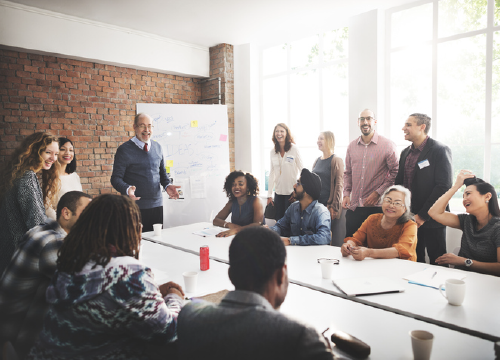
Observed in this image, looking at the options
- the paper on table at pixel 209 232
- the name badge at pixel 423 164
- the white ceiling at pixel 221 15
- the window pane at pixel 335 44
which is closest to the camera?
the paper on table at pixel 209 232

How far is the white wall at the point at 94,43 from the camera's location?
419 cm

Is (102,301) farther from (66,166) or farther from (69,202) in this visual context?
(66,166)

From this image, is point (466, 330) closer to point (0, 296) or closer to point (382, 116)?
point (0, 296)

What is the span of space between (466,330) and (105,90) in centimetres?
508

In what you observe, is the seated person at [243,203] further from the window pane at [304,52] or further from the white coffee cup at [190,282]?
the window pane at [304,52]

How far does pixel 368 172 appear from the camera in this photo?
3826mm

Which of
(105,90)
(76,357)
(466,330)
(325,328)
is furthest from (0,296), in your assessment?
(105,90)

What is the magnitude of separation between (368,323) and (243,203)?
87.2 inches

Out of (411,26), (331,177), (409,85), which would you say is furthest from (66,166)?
(411,26)

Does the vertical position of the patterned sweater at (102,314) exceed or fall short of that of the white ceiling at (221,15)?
it falls short

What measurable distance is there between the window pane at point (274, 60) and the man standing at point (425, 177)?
2.99m

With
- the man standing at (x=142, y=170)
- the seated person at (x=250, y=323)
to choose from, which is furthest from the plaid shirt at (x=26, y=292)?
the man standing at (x=142, y=170)

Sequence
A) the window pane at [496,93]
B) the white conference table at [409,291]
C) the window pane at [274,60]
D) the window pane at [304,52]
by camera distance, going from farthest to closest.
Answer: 1. the window pane at [274,60]
2. the window pane at [304,52]
3. the window pane at [496,93]
4. the white conference table at [409,291]

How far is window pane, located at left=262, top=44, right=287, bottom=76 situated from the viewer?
5832 millimetres
